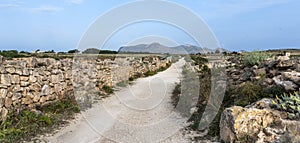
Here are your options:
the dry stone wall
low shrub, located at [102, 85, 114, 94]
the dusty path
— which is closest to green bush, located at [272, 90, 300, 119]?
the dusty path

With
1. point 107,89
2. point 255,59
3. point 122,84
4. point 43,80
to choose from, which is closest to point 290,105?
point 255,59

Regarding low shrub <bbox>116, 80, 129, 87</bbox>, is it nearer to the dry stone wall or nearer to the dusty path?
the dry stone wall

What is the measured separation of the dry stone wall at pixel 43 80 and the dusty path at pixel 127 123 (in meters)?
1.36

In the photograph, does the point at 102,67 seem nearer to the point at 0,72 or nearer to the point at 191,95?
the point at 191,95

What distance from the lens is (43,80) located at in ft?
30.0

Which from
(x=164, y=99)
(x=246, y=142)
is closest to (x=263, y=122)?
(x=246, y=142)

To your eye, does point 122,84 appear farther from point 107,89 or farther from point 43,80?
point 43,80

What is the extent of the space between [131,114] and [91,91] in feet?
11.0

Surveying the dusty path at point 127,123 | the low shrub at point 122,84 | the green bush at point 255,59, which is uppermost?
the green bush at point 255,59

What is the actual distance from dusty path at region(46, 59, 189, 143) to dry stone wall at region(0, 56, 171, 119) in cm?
136

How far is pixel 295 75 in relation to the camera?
7414 mm

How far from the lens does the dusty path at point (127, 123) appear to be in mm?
6672

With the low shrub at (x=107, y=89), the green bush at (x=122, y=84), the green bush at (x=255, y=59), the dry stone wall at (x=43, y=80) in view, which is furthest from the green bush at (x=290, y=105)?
the green bush at (x=122, y=84)

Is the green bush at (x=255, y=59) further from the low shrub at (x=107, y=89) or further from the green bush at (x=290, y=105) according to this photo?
the low shrub at (x=107, y=89)
